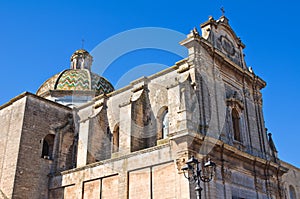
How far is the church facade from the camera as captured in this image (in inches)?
516

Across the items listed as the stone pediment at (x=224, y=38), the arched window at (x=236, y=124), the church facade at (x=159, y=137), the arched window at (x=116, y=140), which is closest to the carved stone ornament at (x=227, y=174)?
the church facade at (x=159, y=137)

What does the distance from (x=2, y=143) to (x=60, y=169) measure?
324cm

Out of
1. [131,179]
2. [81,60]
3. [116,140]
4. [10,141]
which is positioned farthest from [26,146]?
[81,60]

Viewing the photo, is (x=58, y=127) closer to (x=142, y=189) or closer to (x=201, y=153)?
(x=142, y=189)

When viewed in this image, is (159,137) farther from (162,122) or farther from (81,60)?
(81,60)

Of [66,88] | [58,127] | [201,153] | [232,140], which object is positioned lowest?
[201,153]

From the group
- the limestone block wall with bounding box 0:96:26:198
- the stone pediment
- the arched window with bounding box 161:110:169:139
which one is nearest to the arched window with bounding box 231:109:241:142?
the stone pediment

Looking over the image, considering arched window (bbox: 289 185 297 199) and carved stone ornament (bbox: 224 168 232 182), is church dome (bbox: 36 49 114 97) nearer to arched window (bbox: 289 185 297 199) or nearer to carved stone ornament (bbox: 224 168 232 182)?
carved stone ornament (bbox: 224 168 232 182)

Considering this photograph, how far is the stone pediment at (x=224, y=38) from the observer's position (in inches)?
669

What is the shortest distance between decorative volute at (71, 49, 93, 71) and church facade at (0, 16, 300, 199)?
8.75 metres

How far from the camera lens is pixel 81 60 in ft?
92.5

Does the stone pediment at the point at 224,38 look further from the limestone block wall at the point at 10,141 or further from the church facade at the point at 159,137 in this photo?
the limestone block wall at the point at 10,141

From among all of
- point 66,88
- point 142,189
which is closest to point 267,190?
point 142,189

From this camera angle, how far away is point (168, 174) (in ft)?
41.4
